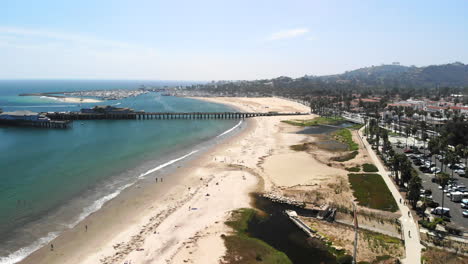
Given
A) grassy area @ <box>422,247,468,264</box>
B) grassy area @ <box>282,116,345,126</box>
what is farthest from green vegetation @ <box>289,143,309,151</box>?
grassy area @ <box>422,247,468,264</box>

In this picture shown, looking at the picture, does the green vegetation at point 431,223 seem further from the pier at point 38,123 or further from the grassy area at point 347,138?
the pier at point 38,123

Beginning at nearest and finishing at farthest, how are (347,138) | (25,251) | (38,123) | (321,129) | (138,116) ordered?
1. (25,251)
2. (347,138)
3. (321,129)
4. (38,123)
5. (138,116)

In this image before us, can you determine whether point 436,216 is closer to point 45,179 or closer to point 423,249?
point 423,249

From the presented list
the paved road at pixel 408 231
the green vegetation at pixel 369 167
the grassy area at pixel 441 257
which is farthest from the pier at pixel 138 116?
the grassy area at pixel 441 257

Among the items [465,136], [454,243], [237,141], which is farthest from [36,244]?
[465,136]

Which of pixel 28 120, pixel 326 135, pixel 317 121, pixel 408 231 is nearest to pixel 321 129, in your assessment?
pixel 326 135

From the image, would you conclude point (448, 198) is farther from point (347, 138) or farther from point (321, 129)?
point (321, 129)

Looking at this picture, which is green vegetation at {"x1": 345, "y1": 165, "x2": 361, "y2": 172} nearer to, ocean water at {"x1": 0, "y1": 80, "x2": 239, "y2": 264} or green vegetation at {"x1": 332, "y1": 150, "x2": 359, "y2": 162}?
green vegetation at {"x1": 332, "y1": 150, "x2": 359, "y2": 162}
